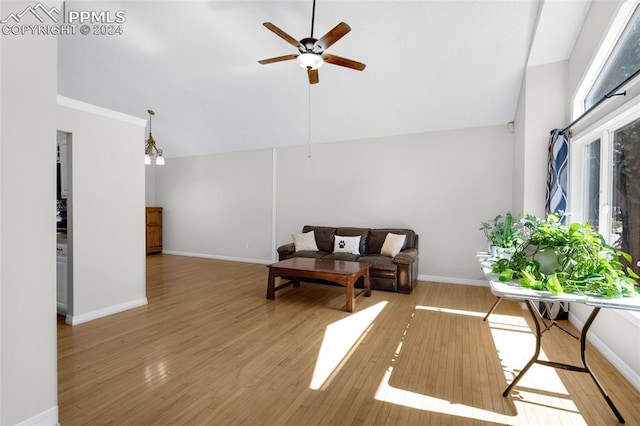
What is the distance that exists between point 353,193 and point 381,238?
1141 mm

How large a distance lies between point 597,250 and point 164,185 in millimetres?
8906

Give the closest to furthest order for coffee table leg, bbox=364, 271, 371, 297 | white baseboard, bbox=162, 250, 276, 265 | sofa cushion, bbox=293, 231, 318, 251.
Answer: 1. coffee table leg, bbox=364, 271, 371, 297
2. sofa cushion, bbox=293, 231, 318, 251
3. white baseboard, bbox=162, 250, 276, 265

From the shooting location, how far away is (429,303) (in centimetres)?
417

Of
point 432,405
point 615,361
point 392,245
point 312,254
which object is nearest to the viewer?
point 432,405

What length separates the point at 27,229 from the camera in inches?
65.2

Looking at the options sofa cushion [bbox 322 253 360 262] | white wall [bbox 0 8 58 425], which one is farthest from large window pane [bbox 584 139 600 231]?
white wall [bbox 0 8 58 425]

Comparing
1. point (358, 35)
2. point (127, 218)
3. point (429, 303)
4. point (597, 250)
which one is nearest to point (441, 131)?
point (358, 35)

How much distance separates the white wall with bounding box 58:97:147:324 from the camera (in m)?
3.31

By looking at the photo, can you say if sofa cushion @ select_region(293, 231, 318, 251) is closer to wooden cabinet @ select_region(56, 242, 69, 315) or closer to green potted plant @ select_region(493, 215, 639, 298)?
wooden cabinet @ select_region(56, 242, 69, 315)

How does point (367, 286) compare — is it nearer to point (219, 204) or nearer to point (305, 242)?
point (305, 242)

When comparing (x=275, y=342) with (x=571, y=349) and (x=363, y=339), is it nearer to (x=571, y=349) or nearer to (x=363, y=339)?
(x=363, y=339)

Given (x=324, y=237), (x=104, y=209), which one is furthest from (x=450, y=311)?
(x=104, y=209)

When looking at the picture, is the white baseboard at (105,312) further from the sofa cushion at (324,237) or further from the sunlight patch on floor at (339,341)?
the sofa cushion at (324,237)

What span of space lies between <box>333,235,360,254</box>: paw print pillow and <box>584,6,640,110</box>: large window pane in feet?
11.9
